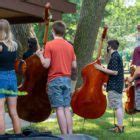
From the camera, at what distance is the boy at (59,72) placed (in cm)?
642

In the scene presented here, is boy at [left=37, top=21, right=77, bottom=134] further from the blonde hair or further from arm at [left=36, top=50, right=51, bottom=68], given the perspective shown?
the blonde hair

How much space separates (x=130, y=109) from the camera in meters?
8.24

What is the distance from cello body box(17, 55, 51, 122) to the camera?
668 centimetres

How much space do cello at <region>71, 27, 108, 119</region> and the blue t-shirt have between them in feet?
0.79

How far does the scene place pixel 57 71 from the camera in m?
6.44

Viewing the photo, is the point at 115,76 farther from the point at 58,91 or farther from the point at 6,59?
the point at 6,59

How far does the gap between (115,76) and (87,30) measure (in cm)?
172

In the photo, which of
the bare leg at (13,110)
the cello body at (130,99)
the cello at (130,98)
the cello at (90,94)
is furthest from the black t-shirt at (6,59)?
the cello body at (130,99)

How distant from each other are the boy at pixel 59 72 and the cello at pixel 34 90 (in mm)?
248

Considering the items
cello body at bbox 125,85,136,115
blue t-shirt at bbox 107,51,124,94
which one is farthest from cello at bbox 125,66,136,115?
blue t-shirt at bbox 107,51,124,94

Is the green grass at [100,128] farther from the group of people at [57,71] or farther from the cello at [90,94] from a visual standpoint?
the group of people at [57,71]

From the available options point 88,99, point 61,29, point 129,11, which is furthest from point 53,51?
point 129,11

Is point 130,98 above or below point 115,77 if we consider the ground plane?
below

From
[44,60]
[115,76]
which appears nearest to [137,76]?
[115,76]
